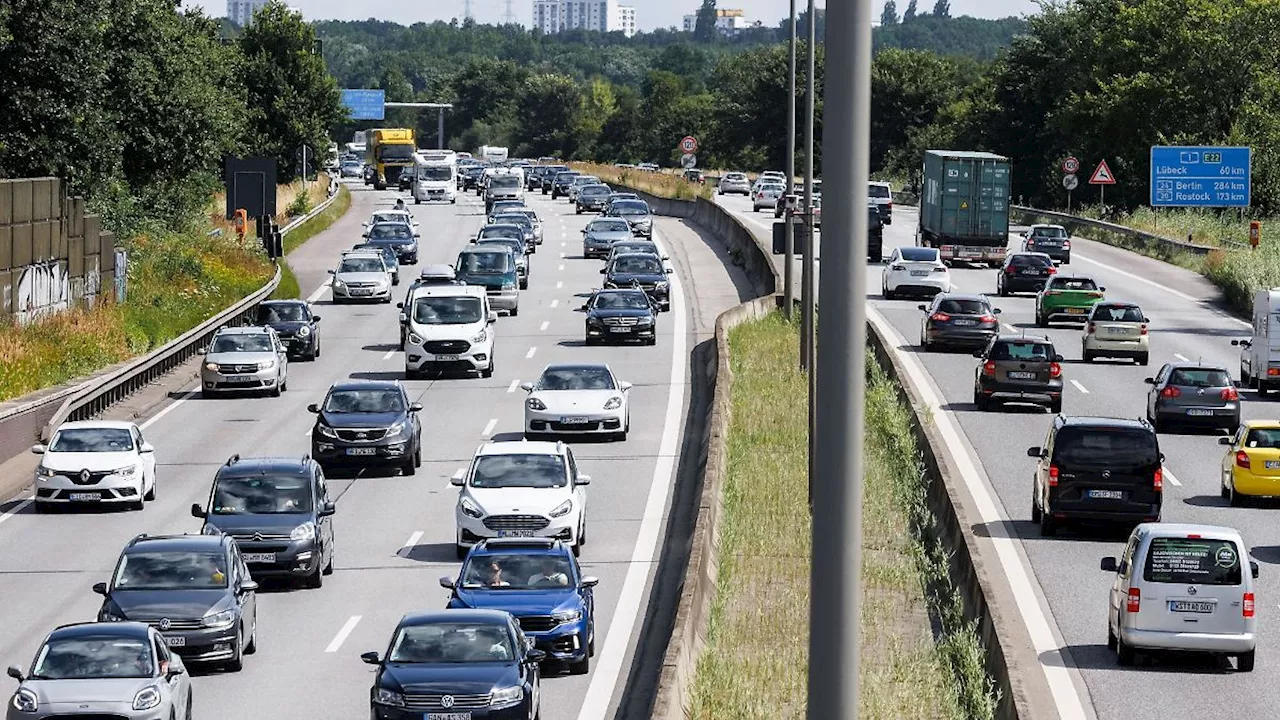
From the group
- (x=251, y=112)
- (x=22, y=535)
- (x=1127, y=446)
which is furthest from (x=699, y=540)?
(x=251, y=112)

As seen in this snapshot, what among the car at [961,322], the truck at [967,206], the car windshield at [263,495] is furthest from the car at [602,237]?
the car windshield at [263,495]

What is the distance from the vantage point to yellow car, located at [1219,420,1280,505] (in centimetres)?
3262

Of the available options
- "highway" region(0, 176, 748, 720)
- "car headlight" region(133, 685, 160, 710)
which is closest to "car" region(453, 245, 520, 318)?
"highway" region(0, 176, 748, 720)

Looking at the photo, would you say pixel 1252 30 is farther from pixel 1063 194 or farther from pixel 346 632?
pixel 346 632

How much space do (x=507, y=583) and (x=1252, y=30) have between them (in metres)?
77.6

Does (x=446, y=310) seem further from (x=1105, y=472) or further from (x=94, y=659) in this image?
(x=94, y=659)

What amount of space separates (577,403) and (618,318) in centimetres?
1450

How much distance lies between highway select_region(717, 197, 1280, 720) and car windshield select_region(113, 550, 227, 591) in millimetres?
8721

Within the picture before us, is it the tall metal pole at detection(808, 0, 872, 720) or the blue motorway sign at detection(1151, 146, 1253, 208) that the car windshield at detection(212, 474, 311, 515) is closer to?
the tall metal pole at detection(808, 0, 872, 720)

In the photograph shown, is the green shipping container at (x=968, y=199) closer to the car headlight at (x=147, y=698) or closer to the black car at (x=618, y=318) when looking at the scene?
→ the black car at (x=618, y=318)

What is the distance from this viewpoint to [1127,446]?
29656 mm

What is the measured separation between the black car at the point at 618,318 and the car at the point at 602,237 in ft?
77.1

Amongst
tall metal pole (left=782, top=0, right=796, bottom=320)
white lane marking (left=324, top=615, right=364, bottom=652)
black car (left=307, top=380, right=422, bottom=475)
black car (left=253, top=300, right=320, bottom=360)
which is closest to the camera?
white lane marking (left=324, top=615, right=364, bottom=652)

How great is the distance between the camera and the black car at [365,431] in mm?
36188
